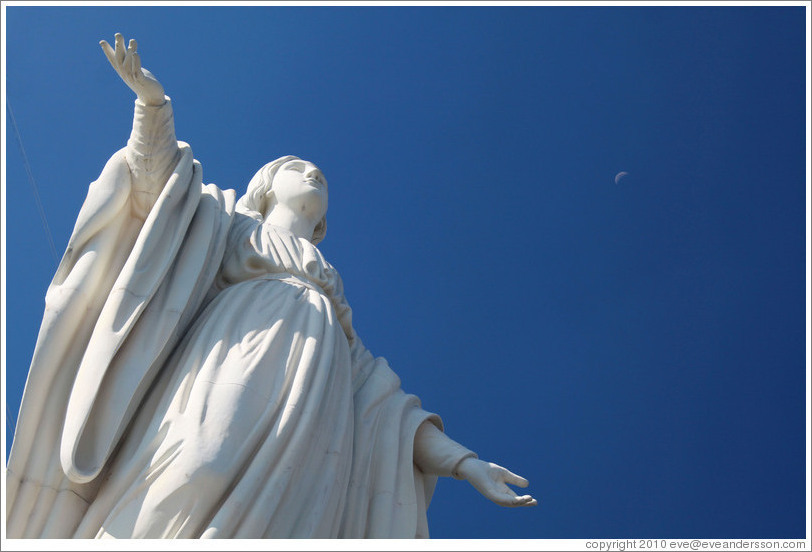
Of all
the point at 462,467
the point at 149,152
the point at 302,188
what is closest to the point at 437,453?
the point at 462,467

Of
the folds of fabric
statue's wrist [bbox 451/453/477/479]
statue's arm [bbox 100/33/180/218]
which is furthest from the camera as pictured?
statue's wrist [bbox 451/453/477/479]

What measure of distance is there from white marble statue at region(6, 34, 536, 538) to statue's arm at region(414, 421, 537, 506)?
0.01 m

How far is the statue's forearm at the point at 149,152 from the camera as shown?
800cm

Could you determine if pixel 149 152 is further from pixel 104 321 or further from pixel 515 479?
pixel 515 479

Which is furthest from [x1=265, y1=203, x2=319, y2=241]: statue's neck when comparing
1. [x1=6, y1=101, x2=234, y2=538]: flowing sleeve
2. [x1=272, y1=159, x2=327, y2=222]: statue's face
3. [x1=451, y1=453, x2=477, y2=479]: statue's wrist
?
[x1=451, y1=453, x2=477, y2=479]: statue's wrist

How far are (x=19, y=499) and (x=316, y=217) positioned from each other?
3.79 meters

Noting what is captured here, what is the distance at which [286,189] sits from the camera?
9.51 m

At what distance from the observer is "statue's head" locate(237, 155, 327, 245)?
943 centimetres

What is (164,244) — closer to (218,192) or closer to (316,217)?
(218,192)

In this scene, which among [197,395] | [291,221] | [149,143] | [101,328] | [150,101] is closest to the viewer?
[197,395]

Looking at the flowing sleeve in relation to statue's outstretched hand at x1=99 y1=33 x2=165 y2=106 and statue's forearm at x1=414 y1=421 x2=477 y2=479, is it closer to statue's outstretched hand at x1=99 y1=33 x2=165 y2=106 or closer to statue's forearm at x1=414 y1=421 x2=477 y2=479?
statue's outstretched hand at x1=99 y1=33 x2=165 y2=106

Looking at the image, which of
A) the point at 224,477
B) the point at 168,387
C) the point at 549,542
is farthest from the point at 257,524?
the point at 549,542

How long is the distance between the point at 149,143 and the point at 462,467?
352 centimetres

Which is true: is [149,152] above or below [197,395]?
above
